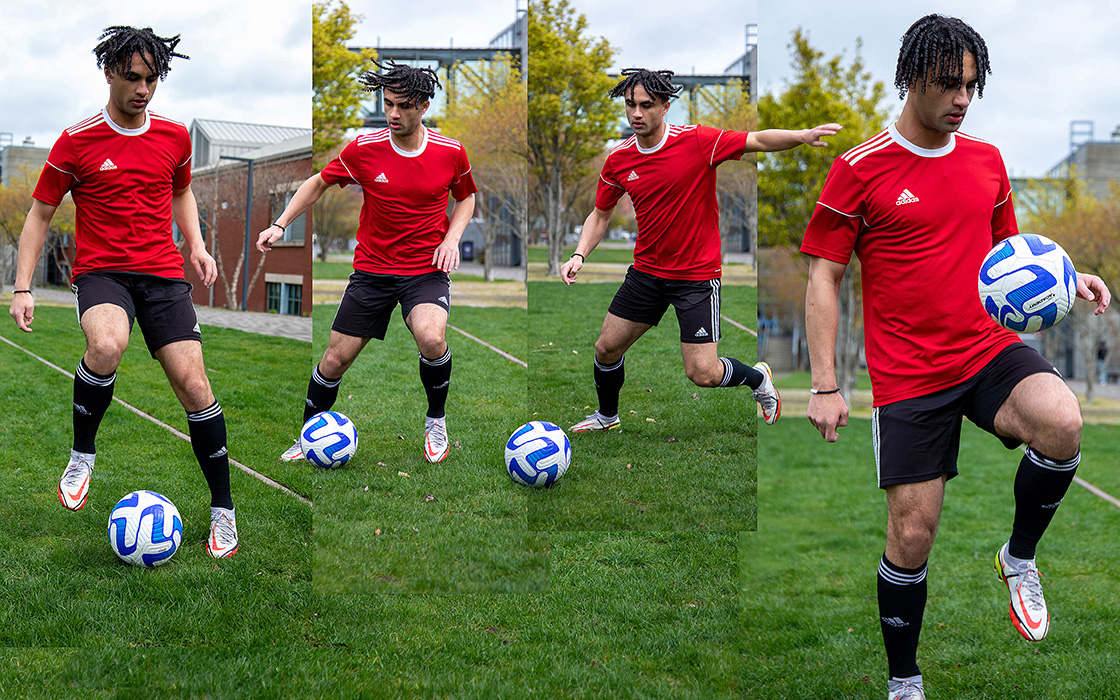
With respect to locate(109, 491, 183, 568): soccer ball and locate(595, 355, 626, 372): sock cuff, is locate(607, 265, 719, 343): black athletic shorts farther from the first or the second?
locate(109, 491, 183, 568): soccer ball

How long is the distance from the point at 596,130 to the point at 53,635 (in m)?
3.81

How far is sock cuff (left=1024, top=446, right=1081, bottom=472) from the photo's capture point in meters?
3.14

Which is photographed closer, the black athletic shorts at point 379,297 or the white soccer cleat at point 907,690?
the white soccer cleat at point 907,690

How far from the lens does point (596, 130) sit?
15.8 ft

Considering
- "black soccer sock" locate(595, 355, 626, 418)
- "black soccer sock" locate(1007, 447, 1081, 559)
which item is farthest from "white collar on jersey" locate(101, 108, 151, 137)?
"black soccer sock" locate(1007, 447, 1081, 559)

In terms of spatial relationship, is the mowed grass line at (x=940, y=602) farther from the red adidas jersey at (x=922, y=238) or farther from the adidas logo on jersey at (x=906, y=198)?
A: the adidas logo on jersey at (x=906, y=198)

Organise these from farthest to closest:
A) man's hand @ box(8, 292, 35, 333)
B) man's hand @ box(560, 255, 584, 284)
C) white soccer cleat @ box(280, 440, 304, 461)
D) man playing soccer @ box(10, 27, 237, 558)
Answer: white soccer cleat @ box(280, 440, 304, 461)
man's hand @ box(560, 255, 584, 284)
man playing soccer @ box(10, 27, 237, 558)
man's hand @ box(8, 292, 35, 333)

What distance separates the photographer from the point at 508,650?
4504 millimetres

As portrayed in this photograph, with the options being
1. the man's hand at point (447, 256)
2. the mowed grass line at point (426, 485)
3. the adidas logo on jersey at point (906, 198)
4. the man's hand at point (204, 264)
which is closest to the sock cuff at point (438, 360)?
the mowed grass line at point (426, 485)

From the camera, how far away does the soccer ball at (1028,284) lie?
2955 millimetres

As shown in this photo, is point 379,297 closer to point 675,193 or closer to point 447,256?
point 447,256

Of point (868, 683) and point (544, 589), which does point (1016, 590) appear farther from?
point (544, 589)

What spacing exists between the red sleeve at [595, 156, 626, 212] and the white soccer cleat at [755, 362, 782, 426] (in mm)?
1229

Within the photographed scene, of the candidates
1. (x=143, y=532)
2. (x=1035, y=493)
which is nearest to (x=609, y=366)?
(x=1035, y=493)
